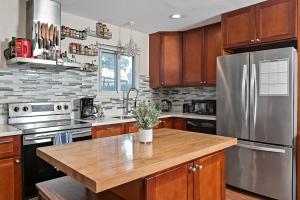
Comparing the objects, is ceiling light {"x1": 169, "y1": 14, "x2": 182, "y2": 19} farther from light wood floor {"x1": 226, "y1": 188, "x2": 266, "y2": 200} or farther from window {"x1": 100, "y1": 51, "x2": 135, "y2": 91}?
light wood floor {"x1": 226, "y1": 188, "x2": 266, "y2": 200}

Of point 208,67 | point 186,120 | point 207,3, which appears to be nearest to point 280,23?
point 207,3

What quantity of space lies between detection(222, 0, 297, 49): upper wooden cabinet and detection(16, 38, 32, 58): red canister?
96.6 inches

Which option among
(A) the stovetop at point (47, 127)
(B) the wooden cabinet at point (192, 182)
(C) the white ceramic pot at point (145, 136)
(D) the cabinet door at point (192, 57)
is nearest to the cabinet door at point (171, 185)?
(B) the wooden cabinet at point (192, 182)

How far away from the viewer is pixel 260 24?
2.73 m

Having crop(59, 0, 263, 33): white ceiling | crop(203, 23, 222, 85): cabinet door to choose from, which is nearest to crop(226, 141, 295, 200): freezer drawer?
crop(203, 23, 222, 85): cabinet door

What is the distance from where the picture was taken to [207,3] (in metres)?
2.80

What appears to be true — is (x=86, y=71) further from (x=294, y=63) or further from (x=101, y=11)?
(x=294, y=63)

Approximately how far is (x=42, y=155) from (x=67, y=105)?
71.9 inches

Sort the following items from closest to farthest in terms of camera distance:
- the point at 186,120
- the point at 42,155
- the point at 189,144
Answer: the point at 42,155, the point at 189,144, the point at 186,120

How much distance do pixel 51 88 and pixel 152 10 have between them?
67.7 inches

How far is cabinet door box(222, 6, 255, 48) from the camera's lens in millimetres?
2814

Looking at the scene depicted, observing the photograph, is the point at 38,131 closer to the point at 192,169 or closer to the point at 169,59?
the point at 192,169

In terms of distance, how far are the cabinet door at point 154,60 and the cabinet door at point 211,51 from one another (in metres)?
0.86

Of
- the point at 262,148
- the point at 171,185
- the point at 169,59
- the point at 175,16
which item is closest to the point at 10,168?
the point at 171,185
